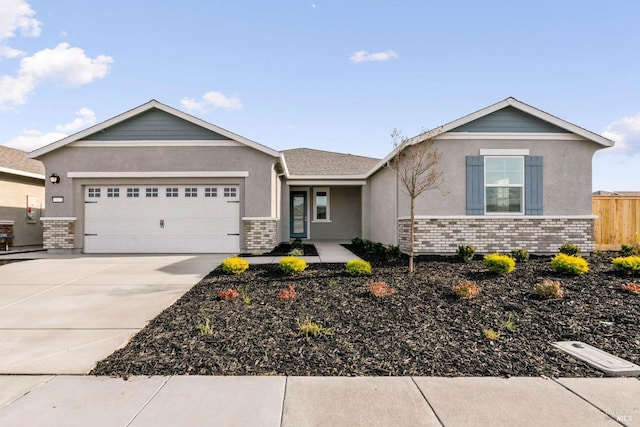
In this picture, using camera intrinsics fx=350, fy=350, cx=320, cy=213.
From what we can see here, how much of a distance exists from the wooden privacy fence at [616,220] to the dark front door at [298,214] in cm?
1130

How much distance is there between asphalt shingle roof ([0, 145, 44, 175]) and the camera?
542 inches

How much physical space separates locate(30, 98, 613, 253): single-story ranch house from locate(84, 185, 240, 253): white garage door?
0.11 ft

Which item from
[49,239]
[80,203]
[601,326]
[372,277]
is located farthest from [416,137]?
[49,239]

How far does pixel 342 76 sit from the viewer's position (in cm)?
1309

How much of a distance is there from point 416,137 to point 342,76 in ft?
16.2

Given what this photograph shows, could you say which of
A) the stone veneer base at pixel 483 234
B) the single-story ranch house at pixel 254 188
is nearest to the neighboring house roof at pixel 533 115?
the single-story ranch house at pixel 254 188

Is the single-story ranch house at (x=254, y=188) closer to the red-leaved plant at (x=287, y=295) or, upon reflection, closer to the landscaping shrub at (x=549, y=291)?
the landscaping shrub at (x=549, y=291)

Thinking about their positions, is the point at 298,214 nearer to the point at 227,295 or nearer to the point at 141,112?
the point at 141,112

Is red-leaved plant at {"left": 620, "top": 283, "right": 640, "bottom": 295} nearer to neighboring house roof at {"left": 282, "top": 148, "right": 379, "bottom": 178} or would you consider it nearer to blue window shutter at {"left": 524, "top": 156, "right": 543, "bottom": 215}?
blue window shutter at {"left": 524, "top": 156, "right": 543, "bottom": 215}

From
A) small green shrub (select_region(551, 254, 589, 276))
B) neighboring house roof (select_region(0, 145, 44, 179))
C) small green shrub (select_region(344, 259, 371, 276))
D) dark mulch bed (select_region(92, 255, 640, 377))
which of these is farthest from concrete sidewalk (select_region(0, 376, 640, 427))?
neighboring house roof (select_region(0, 145, 44, 179))

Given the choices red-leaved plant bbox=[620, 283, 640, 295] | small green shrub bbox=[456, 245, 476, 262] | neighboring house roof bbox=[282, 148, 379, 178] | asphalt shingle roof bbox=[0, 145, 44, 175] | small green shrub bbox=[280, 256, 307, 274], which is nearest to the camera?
red-leaved plant bbox=[620, 283, 640, 295]

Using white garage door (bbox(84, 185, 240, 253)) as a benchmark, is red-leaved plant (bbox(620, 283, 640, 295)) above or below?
below

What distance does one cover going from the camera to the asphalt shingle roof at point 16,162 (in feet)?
45.2

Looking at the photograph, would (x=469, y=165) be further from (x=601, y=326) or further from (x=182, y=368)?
(x=182, y=368)
